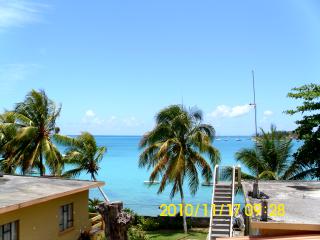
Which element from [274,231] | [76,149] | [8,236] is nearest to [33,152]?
[76,149]

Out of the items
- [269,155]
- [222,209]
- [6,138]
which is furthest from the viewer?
[6,138]

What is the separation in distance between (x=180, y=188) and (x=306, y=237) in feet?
61.5

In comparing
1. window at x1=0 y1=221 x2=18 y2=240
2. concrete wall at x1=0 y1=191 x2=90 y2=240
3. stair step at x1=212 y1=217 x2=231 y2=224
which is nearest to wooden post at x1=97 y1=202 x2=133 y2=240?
concrete wall at x1=0 y1=191 x2=90 y2=240

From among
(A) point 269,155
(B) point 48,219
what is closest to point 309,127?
(A) point 269,155

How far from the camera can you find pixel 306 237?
11.1 metres

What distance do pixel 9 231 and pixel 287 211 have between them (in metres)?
9.03

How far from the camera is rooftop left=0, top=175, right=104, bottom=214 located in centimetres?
1324

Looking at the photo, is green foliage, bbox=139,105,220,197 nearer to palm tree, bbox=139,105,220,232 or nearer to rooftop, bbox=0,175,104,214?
palm tree, bbox=139,105,220,232

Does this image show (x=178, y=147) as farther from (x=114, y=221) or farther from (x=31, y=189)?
(x=114, y=221)

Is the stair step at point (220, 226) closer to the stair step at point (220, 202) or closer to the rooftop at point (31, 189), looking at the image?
the stair step at point (220, 202)

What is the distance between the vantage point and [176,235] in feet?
87.9

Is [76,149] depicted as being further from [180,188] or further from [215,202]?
[215,202]

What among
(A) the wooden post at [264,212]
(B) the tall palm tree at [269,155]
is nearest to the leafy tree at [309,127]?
(B) the tall palm tree at [269,155]

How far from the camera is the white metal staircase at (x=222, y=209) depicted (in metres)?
21.3
